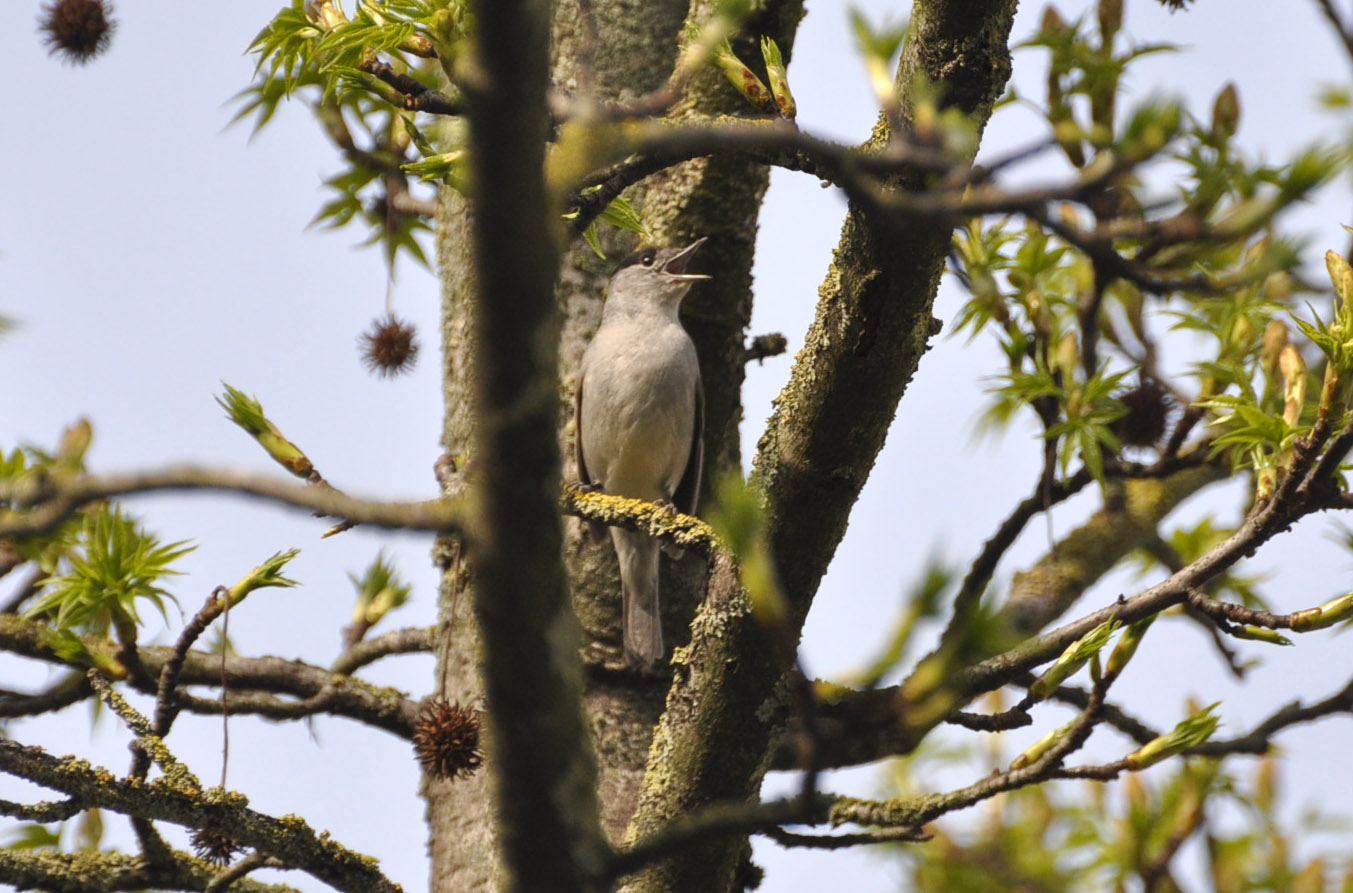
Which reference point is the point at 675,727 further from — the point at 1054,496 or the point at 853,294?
the point at 1054,496

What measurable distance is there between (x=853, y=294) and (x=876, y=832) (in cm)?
156

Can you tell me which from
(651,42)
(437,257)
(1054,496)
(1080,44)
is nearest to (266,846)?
(437,257)

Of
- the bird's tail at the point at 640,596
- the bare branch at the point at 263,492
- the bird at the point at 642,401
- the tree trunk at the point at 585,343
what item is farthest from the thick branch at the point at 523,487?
the bird at the point at 642,401

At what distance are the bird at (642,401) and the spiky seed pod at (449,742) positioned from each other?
8.42 feet

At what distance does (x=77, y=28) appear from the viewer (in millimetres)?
4434

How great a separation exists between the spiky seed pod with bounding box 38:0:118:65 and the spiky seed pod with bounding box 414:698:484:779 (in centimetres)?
272

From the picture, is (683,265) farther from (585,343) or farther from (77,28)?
(77,28)

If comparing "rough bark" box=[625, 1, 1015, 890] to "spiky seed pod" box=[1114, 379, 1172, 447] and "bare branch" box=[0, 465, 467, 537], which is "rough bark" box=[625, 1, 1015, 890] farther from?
"spiky seed pod" box=[1114, 379, 1172, 447]

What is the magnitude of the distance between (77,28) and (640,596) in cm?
282

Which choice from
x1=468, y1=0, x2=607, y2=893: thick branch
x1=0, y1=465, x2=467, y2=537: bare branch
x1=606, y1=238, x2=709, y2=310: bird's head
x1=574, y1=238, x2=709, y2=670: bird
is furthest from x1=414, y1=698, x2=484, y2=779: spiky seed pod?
x1=574, y1=238, x2=709, y2=670: bird

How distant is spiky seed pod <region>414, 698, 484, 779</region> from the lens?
345 cm

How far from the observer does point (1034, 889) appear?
3551mm

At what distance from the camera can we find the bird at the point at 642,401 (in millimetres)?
6160

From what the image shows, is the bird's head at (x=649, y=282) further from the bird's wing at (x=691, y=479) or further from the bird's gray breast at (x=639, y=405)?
the bird's wing at (x=691, y=479)
